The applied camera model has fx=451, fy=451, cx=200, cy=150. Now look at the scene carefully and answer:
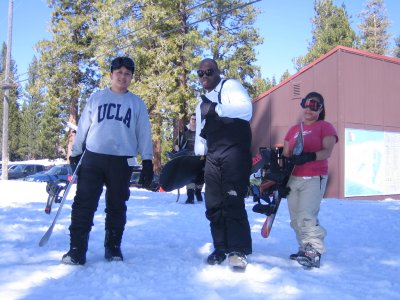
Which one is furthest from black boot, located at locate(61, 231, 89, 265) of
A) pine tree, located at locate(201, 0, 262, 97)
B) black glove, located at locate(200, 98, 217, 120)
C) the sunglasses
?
pine tree, located at locate(201, 0, 262, 97)

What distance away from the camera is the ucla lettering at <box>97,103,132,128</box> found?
402cm

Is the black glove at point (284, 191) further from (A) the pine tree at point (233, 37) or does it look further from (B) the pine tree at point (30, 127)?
(B) the pine tree at point (30, 127)

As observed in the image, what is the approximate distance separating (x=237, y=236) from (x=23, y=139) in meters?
71.4

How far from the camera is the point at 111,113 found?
4.02 m

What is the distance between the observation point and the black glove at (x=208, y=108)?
388 cm

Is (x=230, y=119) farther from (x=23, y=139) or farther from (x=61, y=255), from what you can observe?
(x=23, y=139)

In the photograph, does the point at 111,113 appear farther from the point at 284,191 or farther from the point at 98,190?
the point at 284,191

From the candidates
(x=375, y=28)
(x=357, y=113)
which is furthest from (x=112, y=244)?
(x=375, y=28)

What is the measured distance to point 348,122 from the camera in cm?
1731

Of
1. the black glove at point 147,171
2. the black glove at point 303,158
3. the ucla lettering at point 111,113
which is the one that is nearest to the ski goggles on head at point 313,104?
the black glove at point 303,158

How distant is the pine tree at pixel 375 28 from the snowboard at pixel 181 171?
48.6 m

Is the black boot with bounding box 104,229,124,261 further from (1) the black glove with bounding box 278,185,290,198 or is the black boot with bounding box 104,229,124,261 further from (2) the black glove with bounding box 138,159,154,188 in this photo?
(1) the black glove with bounding box 278,185,290,198

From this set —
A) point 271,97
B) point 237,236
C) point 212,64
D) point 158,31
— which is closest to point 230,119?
point 212,64

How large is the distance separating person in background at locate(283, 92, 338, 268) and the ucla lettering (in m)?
1.57
